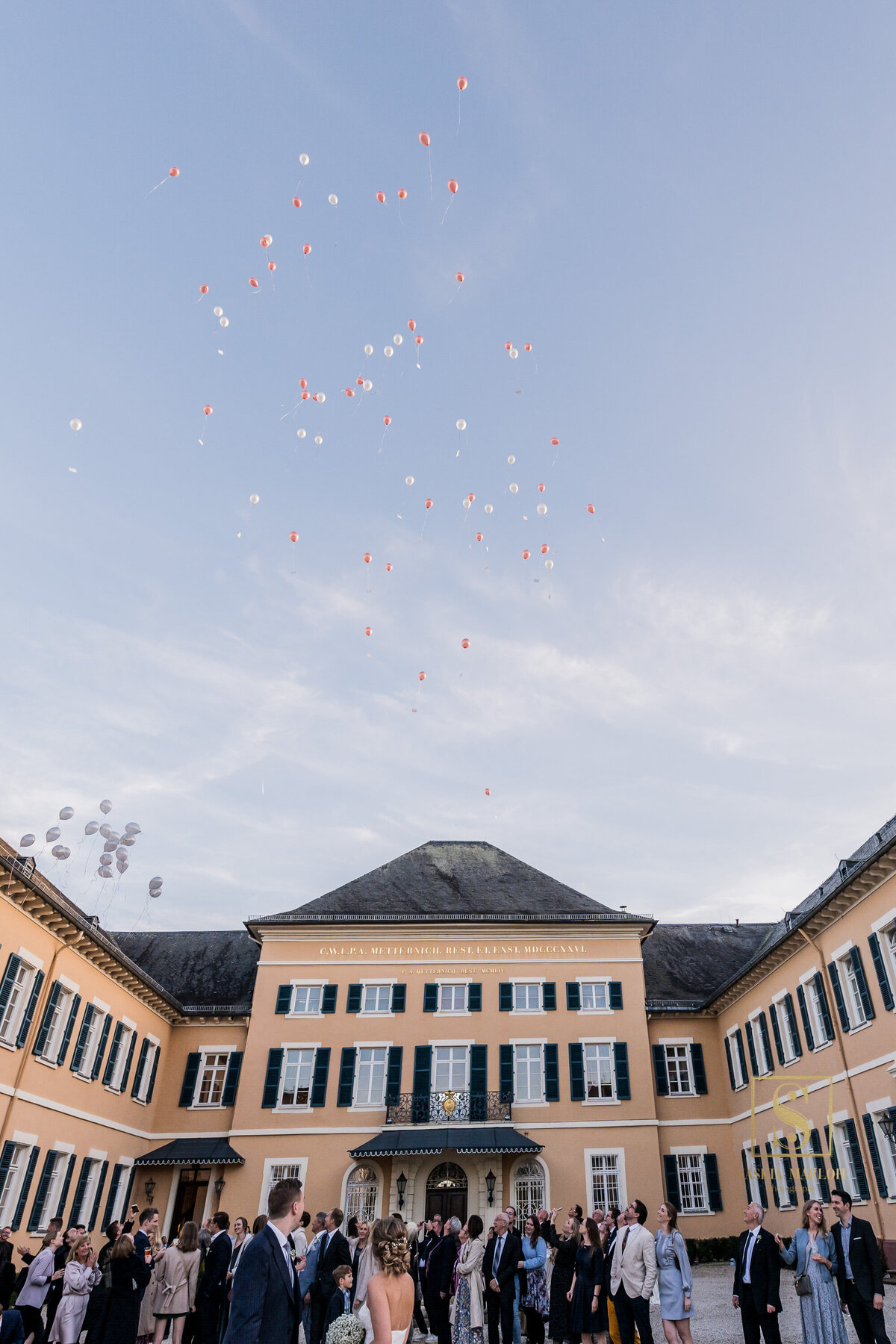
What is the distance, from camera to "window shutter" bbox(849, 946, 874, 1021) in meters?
16.3

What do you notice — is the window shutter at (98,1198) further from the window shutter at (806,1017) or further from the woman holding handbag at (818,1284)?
the woman holding handbag at (818,1284)

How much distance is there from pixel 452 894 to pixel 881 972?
14.5 metres

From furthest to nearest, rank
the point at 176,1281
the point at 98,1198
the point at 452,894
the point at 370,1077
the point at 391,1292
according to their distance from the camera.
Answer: the point at 452,894 < the point at 370,1077 < the point at 98,1198 < the point at 176,1281 < the point at 391,1292

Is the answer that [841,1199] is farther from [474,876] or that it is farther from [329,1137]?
[474,876]

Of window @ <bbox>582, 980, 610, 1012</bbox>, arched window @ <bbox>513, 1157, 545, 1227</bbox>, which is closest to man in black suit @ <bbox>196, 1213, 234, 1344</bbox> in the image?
arched window @ <bbox>513, 1157, 545, 1227</bbox>

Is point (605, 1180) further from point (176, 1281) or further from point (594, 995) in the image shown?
point (176, 1281)

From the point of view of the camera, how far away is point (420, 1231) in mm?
20062

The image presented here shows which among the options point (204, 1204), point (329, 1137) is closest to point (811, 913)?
point (329, 1137)

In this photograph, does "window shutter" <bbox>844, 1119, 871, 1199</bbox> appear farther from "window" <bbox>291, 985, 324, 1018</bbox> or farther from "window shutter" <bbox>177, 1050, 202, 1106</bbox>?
"window shutter" <bbox>177, 1050, 202, 1106</bbox>

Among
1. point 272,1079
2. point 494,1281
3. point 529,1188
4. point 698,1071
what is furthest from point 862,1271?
point 272,1079

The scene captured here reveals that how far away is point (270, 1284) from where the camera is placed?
3982 mm

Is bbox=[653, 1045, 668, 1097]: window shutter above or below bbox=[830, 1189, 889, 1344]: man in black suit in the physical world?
above

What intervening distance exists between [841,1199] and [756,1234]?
109cm

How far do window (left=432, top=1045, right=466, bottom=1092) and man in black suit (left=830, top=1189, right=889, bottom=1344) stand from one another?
16987 mm
